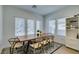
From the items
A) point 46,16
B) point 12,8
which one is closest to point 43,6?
point 46,16

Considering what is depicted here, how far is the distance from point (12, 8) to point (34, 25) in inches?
22.4

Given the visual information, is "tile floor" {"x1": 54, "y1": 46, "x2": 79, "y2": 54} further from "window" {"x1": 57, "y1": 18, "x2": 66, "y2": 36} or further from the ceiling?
the ceiling

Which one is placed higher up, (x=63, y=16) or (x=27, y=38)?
(x=63, y=16)

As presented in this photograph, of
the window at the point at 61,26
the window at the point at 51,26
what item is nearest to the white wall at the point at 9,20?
the window at the point at 51,26

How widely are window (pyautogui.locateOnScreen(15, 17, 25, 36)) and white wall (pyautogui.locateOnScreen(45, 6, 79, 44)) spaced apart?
0.55 m

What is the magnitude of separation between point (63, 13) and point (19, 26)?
990 millimetres

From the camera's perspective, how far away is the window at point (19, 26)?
1737 mm

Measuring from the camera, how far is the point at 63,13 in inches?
71.8

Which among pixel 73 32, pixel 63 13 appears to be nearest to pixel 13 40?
pixel 63 13

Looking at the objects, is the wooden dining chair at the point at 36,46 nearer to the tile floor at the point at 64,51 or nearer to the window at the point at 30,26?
the window at the point at 30,26

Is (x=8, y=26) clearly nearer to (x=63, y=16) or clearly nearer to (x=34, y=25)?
(x=34, y=25)

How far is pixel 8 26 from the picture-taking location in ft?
5.55
